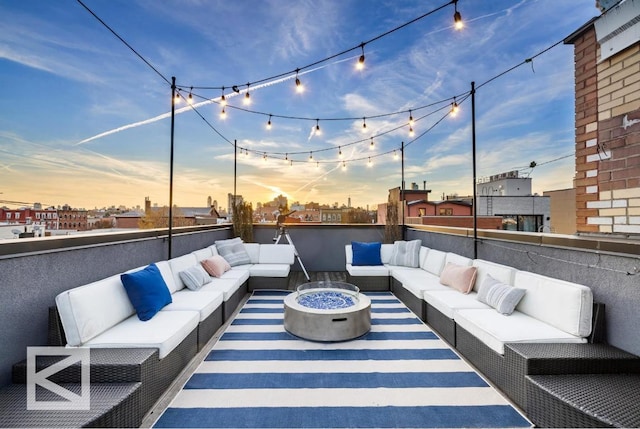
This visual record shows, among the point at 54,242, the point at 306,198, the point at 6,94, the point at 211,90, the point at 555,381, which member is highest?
the point at 211,90

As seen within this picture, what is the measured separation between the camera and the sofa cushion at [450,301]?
9.59ft

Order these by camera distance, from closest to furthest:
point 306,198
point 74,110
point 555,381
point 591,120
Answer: point 555,381
point 591,120
point 74,110
point 306,198

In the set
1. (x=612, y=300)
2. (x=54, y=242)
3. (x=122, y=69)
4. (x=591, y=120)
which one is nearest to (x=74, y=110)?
(x=122, y=69)

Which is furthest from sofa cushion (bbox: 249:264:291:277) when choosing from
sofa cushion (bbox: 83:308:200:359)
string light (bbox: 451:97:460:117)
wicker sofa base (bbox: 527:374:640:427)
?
string light (bbox: 451:97:460:117)

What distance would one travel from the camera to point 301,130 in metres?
7.59

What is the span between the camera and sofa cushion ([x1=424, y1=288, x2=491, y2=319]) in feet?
9.59

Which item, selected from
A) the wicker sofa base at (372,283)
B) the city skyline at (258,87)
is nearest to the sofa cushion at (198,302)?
the city skyline at (258,87)

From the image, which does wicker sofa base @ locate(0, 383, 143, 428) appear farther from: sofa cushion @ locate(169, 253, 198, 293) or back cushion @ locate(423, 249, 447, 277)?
back cushion @ locate(423, 249, 447, 277)

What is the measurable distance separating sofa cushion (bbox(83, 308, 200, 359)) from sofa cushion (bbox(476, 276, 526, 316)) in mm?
2956

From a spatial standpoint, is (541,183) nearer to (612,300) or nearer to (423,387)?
(612,300)

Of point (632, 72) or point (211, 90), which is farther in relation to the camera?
point (211, 90)

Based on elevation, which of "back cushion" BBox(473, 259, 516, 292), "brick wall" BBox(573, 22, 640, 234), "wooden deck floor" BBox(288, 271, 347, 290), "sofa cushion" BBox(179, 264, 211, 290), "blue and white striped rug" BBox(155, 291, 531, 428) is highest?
"brick wall" BBox(573, 22, 640, 234)

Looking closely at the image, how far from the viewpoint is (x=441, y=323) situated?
3158 millimetres

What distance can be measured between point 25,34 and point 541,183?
10.3 m
